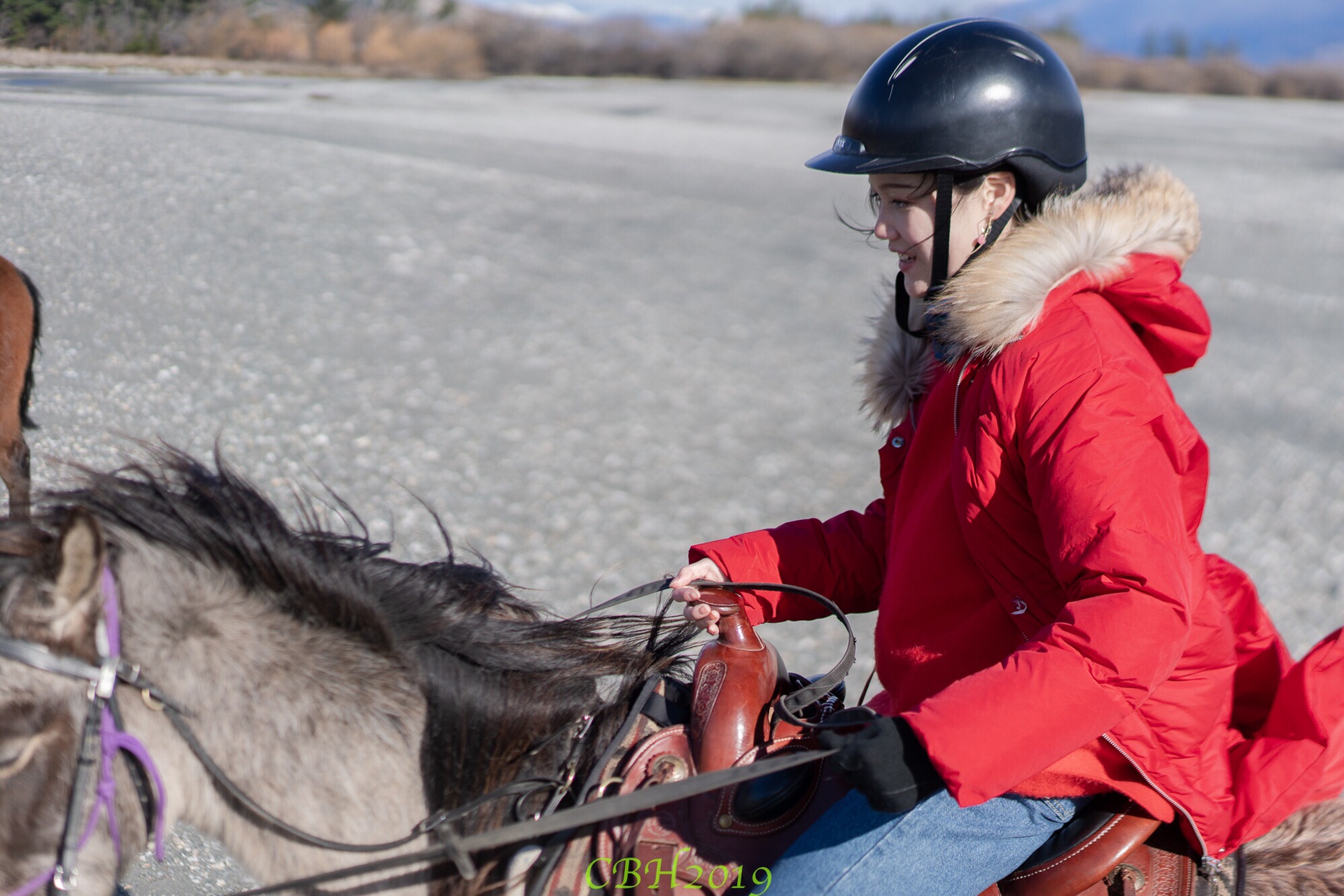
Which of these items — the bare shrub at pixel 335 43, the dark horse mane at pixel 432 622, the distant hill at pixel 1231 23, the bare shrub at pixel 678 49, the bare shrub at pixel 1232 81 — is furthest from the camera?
the distant hill at pixel 1231 23

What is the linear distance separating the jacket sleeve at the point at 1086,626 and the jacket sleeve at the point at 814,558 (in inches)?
22.2

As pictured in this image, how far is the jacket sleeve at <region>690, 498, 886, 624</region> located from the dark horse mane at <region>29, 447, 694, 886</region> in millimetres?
305

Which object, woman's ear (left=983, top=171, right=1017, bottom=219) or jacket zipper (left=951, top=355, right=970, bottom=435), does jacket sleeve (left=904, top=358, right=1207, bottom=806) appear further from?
woman's ear (left=983, top=171, right=1017, bottom=219)

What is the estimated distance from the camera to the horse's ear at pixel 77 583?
1.00 m

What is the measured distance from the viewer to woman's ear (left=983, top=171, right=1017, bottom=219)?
159cm

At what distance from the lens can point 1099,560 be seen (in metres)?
1.14

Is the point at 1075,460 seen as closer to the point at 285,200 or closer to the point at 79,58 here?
the point at 79,58

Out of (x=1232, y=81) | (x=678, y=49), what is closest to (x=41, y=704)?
(x=678, y=49)

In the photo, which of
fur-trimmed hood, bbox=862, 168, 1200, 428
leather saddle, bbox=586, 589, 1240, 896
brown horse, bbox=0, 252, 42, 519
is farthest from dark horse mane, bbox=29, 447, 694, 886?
brown horse, bbox=0, 252, 42, 519

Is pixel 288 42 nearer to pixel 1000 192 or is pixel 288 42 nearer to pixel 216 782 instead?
pixel 1000 192

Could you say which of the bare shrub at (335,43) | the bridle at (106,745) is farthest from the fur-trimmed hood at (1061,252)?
the bare shrub at (335,43)

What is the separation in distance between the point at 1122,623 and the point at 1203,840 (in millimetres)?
450

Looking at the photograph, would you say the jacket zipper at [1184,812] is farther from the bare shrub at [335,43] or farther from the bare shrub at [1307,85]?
the bare shrub at [1307,85]

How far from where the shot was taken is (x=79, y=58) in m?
3.69
